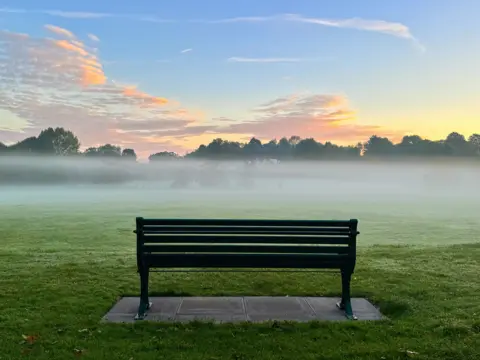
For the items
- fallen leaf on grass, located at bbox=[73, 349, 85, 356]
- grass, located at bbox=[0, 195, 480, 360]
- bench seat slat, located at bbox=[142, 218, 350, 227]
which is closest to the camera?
fallen leaf on grass, located at bbox=[73, 349, 85, 356]

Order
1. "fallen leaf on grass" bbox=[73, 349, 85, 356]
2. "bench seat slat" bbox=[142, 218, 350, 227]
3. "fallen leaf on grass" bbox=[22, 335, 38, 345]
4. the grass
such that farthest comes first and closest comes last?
"bench seat slat" bbox=[142, 218, 350, 227] < "fallen leaf on grass" bbox=[22, 335, 38, 345] < the grass < "fallen leaf on grass" bbox=[73, 349, 85, 356]

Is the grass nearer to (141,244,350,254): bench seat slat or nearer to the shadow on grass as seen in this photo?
the shadow on grass

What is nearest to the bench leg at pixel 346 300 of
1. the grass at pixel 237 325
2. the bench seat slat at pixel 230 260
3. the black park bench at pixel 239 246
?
the black park bench at pixel 239 246

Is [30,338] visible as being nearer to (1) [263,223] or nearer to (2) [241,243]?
(2) [241,243]

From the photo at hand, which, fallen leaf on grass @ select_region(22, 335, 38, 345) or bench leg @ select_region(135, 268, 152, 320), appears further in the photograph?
bench leg @ select_region(135, 268, 152, 320)

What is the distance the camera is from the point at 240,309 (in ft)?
17.2

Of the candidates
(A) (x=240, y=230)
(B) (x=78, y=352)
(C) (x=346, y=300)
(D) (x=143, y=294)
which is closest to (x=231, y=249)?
(A) (x=240, y=230)

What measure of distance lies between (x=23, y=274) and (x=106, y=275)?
1.32m

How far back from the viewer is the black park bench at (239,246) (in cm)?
498

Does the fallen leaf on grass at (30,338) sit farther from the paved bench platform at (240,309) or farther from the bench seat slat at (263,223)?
the bench seat slat at (263,223)

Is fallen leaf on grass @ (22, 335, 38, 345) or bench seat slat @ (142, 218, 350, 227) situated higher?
bench seat slat @ (142, 218, 350, 227)

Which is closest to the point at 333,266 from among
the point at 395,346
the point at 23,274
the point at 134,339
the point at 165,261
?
the point at 395,346

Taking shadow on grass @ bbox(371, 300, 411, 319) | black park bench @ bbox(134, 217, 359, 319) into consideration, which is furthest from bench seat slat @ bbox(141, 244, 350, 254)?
shadow on grass @ bbox(371, 300, 411, 319)

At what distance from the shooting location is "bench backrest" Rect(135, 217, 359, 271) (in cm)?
498
